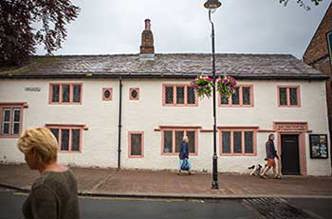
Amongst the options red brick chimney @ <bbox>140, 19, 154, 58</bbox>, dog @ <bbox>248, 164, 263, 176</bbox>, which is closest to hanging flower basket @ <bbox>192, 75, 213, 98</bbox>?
dog @ <bbox>248, 164, 263, 176</bbox>

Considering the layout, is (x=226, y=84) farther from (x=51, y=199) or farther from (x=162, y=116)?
(x=51, y=199)

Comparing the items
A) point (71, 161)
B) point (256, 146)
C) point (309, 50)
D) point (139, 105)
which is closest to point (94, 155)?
point (71, 161)

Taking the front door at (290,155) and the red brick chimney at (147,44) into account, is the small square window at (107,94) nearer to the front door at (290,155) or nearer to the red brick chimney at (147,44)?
the red brick chimney at (147,44)

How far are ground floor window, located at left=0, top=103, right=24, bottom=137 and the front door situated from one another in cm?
1582

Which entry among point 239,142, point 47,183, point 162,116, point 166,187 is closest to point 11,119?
point 162,116

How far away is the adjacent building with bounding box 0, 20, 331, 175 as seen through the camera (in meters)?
20.3

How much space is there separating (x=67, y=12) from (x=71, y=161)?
8.74 meters

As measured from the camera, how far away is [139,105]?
20.8m

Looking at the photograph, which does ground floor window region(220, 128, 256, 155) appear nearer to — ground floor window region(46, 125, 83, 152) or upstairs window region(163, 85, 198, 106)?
upstairs window region(163, 85, 198, 106)

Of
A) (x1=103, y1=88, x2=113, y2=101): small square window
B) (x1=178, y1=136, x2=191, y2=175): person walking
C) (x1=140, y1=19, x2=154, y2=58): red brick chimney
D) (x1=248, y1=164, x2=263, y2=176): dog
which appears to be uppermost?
(x1=140, y1=19, x2=154, y2=58): red brick chimney

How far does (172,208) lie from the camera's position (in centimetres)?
996

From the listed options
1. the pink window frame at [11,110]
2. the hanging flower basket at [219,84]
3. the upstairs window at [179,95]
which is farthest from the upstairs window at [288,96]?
the pink window frame at [11,110]

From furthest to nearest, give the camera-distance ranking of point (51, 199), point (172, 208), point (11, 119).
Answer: point (11, 119) → point (172, 208) → point (51, 199)

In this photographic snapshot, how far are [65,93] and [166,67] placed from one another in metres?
6.47
